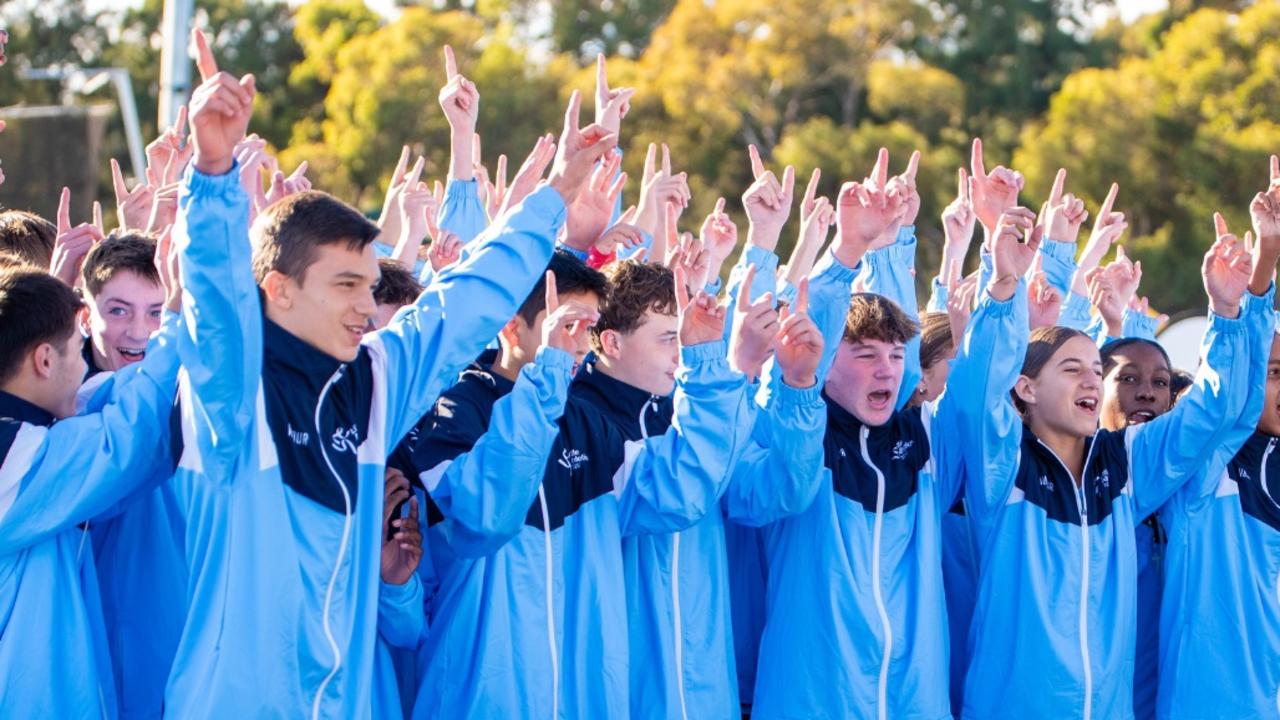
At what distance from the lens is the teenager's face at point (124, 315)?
3949 millimetres

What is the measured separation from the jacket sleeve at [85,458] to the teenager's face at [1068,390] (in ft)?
8.27

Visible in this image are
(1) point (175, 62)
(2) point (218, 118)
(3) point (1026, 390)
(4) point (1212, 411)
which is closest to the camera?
(2) point (218, 118)

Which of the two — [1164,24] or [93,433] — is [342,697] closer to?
[93,433]

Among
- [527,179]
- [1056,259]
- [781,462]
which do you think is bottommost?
[781,462]

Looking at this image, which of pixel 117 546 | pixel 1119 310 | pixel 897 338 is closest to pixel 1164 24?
pixel 1119 310

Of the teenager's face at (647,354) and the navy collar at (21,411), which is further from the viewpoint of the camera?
the teenager's face at (647,354)

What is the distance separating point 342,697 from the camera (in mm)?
3135

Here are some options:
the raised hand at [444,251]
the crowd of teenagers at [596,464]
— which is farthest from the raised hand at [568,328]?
the raised hand at [444,251]

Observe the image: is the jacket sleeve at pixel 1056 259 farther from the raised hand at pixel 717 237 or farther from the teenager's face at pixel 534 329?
the teenager's face at pixel 534 329

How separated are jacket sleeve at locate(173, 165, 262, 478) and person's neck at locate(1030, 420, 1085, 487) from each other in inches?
97.1

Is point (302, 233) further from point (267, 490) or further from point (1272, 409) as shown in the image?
point (1272, 409)

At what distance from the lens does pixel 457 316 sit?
11.0ft

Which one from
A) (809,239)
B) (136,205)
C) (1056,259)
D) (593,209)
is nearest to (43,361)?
(136,205)

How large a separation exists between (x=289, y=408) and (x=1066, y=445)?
2424 millimetres
